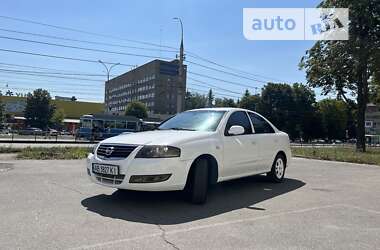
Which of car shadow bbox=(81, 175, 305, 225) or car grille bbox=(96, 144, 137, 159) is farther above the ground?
car grille bbox=(96, 144, 137, 159)

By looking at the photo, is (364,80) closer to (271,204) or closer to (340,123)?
(271,204)

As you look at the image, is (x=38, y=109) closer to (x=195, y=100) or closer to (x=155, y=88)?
(x=155, y=88)

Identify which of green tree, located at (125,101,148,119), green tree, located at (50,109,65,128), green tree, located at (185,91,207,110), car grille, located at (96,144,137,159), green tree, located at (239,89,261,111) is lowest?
car grille, located at (96,144,137,159)

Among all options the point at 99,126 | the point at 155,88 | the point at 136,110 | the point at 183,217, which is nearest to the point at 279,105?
the point at 136,110

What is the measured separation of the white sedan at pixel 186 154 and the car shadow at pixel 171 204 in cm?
32

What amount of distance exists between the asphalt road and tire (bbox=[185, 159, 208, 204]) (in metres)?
0.14

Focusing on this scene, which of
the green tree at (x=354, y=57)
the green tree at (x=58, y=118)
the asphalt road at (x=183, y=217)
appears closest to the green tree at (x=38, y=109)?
the green tree at (x=58, y=118)

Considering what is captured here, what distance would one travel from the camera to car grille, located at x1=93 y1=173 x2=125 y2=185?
576cm

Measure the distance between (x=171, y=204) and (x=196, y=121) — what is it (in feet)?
5.63

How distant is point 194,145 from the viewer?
20.1ft

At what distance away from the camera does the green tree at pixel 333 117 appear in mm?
89875

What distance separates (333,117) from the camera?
3593 inches

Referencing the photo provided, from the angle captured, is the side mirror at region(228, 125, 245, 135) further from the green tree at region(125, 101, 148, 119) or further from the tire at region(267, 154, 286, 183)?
the green tree at region(125, 101, 148, 119)

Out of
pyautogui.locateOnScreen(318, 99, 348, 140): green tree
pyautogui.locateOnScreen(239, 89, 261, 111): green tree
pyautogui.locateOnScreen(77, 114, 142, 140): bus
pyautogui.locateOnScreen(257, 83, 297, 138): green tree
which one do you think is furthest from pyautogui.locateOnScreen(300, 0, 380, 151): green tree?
pyautogui.locateOnScreen(318, 99, 348, 140): green tree
